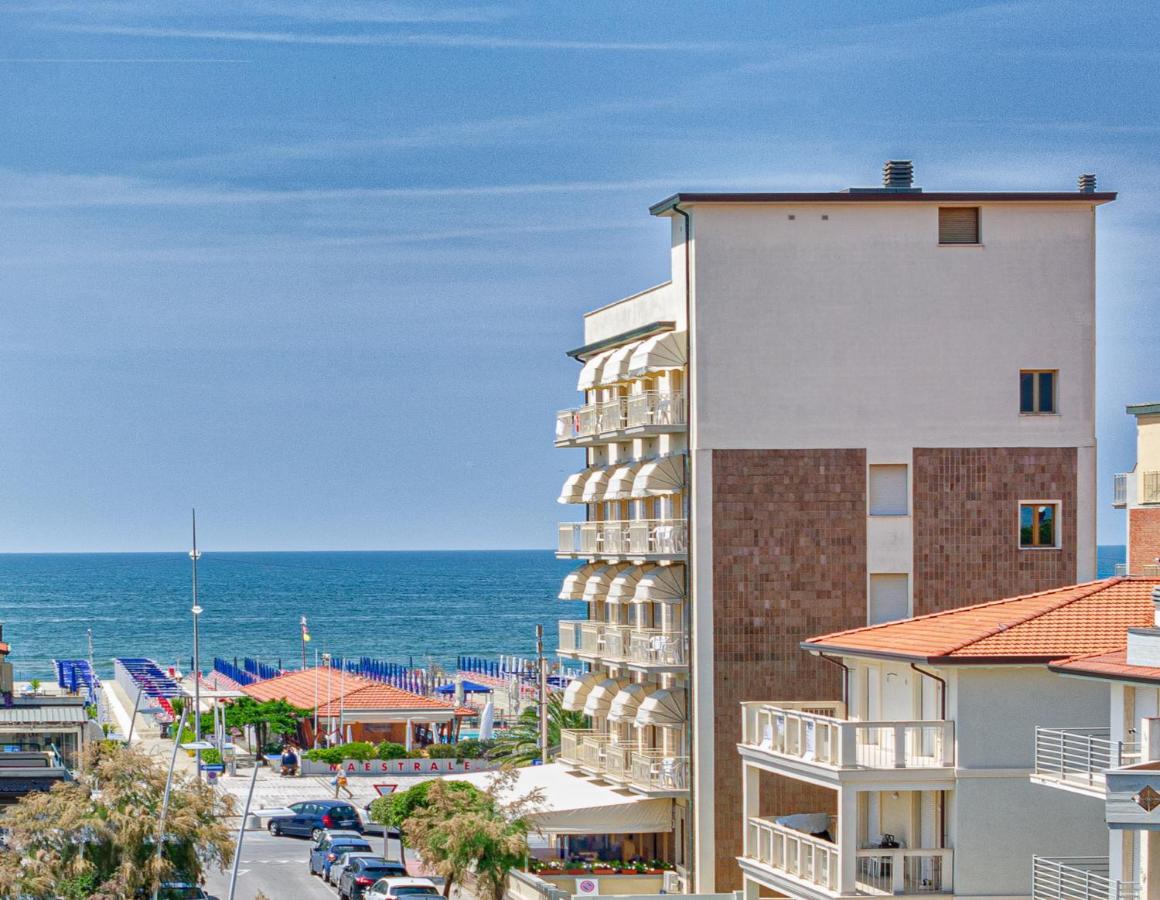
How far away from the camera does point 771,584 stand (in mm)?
51344

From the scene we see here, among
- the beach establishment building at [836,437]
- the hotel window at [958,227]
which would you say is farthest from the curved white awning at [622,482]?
the hotel window at [958,227]

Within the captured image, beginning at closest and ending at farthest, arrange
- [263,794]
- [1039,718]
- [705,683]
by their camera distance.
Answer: [1039,718]
[705,683]
[263,794]

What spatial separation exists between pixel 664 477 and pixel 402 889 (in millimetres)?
12018

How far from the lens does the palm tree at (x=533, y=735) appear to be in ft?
241

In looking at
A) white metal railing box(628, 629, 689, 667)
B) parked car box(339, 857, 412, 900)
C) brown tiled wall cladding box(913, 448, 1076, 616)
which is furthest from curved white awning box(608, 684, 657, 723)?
brown tiled wall cladding box(913, 448, 1076, 616)

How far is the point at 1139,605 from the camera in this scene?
39969 mm

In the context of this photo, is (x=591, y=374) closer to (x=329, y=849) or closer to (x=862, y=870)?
(x=329, y=849)

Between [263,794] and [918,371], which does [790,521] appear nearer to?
[918,371]

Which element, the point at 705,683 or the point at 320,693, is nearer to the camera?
the point at 705,683

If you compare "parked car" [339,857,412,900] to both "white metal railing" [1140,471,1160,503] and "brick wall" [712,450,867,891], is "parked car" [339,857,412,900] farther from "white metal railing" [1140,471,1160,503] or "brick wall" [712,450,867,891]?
"white metal railing" [1140,471,1160,503]

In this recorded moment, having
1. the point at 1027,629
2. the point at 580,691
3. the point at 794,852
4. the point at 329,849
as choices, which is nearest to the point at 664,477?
the point at 580,691

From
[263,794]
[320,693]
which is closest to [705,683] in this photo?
[263,794]

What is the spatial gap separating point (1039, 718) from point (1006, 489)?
14171 mm

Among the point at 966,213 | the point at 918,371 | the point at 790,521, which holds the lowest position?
the point at 790,521
